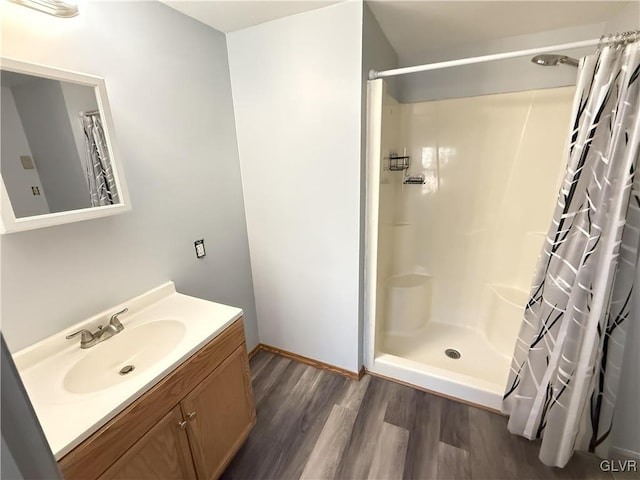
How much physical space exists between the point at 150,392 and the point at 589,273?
1812mm

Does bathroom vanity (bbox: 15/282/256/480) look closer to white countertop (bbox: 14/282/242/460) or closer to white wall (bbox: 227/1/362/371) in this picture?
white countertop (bbox: 14/282/242/460)

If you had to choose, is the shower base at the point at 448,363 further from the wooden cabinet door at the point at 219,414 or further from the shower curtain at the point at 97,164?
the shower curtain at the point at 97,164

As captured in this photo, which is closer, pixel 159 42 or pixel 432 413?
pixel 159 42

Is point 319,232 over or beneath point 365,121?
beneath

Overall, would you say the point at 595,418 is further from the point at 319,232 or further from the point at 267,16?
the point at 267,16

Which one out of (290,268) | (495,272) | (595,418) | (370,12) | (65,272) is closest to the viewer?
(65,272)

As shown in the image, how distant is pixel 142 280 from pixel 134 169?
548mm

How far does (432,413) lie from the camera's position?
5.74ft

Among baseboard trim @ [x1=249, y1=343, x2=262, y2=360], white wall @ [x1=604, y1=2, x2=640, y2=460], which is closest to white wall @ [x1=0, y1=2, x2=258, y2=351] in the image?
baseboard trim @ [x1=249, y1=343, x2=262, y2=360]

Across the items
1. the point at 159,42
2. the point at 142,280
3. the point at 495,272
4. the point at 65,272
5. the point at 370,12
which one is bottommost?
the point at 495,272

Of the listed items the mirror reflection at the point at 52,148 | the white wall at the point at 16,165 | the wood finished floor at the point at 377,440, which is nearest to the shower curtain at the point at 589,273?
the wood finished floor at the point at 377,440

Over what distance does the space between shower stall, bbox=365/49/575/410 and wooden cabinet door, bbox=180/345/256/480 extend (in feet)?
3.00

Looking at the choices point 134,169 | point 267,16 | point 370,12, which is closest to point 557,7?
point 370,12

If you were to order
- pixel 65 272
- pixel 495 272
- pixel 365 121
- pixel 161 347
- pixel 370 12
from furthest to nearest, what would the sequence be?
pixel 495 272
pixel 365 121
pixel 370 12
pixel 161 347
pixel 65 272
